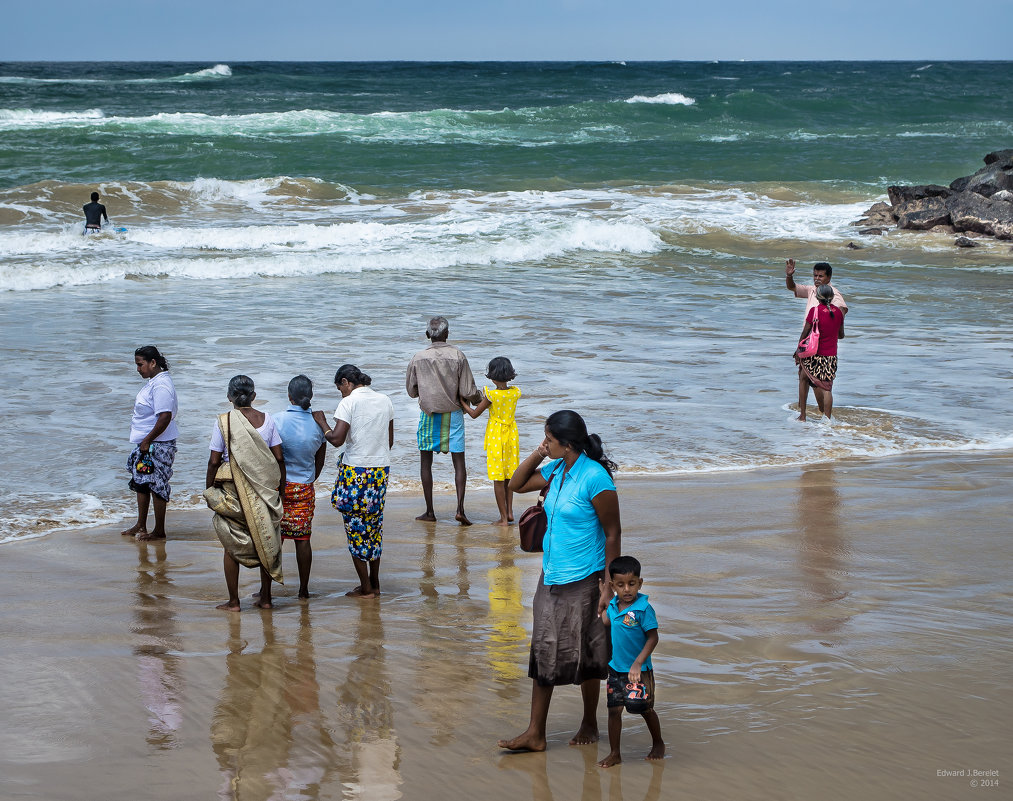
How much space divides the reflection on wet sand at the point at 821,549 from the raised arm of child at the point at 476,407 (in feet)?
7.75

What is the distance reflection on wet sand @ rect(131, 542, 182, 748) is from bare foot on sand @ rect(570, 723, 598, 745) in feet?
5.36

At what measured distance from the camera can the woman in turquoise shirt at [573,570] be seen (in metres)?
4.52

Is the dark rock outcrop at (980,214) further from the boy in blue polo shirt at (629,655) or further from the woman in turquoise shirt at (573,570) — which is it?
the boy in blue polo shirt at (629,655)

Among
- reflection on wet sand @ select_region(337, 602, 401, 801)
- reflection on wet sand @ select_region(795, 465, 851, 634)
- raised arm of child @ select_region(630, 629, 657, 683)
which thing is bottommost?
reflection on wet sand @ select_region(337, 602, 401, 801)

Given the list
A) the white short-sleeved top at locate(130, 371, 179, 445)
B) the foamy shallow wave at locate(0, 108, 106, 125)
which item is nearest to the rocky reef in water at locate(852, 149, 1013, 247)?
the white short-sleeved top at locate(130, 371, 179, 445)

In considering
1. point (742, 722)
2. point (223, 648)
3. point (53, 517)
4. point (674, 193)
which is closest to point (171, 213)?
point (674, 193)

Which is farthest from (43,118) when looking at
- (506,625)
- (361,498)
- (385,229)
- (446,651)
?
(446,651)

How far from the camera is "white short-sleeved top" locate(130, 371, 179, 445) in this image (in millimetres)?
7574

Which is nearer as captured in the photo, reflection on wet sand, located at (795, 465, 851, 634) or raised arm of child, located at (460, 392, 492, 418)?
reflection on wet sand, located at (795, 465, 851, 634)

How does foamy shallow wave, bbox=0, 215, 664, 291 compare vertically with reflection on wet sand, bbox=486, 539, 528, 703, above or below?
above

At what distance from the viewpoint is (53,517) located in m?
8.08

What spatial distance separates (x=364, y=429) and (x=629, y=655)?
2.82m

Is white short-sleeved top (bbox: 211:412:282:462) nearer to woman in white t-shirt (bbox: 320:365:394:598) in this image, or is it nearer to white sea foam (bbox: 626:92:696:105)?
woman in white t-shirt (bbox: 320:365:394:598)

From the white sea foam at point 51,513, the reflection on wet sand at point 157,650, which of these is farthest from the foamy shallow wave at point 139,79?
the reflection on wet sand at point 157,650
